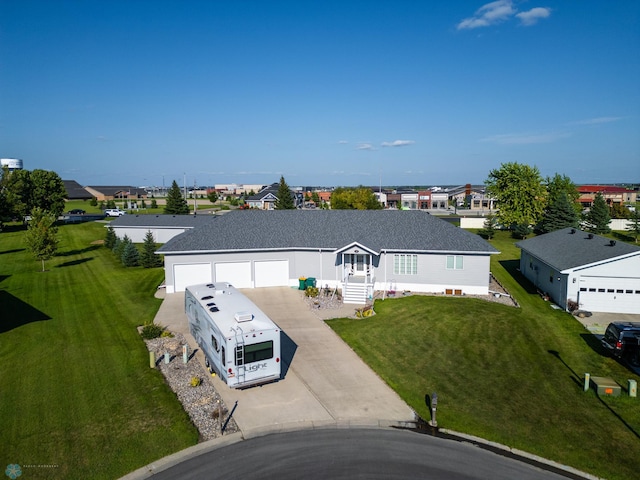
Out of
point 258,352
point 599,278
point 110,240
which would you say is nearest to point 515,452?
point 258,352

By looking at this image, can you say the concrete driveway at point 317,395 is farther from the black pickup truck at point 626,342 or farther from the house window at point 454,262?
the house window at point 454,262

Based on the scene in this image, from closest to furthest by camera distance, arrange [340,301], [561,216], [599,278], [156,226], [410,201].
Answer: [599,278] → [340,301] → [156,226] → [561,216] → [410,201]

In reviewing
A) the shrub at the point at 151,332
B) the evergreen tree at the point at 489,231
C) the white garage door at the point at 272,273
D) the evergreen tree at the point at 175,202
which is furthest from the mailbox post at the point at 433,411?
the evergreen tree at the point at 175,202

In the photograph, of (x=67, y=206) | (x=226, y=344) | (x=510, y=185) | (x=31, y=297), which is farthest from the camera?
(x=67, y=206)

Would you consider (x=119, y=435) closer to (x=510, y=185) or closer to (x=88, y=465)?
(x=88, y=465)

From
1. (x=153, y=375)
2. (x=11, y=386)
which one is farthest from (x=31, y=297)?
(x=153, y=375)

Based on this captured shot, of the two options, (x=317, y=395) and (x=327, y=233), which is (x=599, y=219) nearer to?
(x=327, y=233)

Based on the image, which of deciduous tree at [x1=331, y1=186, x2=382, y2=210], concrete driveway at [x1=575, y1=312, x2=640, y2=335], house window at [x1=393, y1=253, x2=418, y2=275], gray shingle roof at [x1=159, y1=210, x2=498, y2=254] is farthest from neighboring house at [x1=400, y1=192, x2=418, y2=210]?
concrete driveway at [x1=575, y1=312, x2=640, y2=335]
